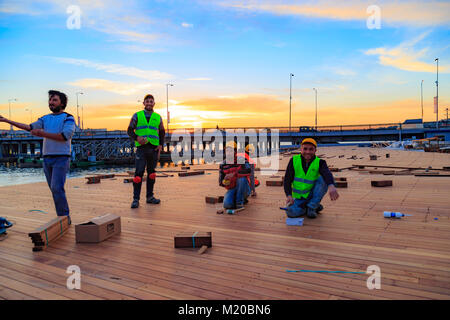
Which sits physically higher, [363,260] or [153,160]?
[153,160]

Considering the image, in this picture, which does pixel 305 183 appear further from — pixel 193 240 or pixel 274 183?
pixel 274 183

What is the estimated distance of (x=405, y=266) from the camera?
136 inches

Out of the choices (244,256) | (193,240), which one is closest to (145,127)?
(193,240)

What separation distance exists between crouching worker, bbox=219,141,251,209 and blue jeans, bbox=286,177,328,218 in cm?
132

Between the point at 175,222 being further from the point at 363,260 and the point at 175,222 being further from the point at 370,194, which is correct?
the point at 370,194

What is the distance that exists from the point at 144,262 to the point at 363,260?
2465 mm

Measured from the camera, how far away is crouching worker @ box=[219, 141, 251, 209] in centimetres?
668

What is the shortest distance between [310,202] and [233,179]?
1.62 metres

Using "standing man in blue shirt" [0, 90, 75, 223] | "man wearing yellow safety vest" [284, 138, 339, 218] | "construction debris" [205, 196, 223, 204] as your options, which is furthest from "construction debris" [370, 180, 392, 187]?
"standing man in blue shirt" [0, 90, 75, 223]

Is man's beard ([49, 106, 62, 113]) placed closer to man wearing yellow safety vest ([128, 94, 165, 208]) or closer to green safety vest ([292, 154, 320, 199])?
man wearing yellow safety vest ([128, 94, 165, 208])

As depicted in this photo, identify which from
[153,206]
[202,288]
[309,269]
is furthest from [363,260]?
[153,206]

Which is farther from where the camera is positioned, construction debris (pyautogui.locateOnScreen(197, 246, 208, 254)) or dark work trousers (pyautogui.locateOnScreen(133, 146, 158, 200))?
dark work trousers (pyautogui.locateOnScreen(133, 146, 158, 200))

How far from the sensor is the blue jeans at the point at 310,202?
5812 millimetres

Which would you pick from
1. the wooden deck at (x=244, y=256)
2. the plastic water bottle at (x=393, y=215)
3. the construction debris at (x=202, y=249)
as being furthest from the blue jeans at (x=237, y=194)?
the plastic water bottle at (x=393, y=215)
